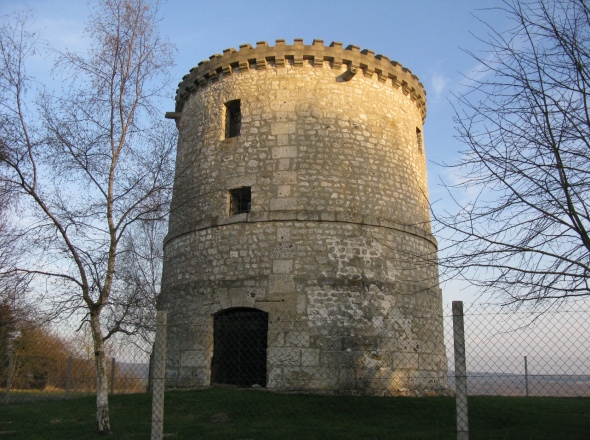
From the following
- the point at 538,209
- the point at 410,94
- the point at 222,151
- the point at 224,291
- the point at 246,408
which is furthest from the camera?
the point at 410,94

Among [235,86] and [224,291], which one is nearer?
[224,291]

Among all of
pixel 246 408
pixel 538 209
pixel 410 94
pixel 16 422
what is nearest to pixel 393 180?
pixel 410 94

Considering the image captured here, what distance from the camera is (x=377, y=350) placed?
11.4 m

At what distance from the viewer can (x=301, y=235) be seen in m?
11.9

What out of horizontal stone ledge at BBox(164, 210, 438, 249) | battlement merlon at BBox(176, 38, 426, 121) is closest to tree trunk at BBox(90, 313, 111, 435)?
horizontal stone ledge at BBox(164, 210, 438, 249)

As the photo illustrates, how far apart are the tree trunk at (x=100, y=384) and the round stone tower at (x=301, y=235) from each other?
354cm

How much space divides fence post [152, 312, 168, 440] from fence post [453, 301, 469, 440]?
10.0 ft

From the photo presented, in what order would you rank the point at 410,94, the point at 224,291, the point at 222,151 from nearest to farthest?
the point at 224,291 < the point at 222,151 < the point at 410,94

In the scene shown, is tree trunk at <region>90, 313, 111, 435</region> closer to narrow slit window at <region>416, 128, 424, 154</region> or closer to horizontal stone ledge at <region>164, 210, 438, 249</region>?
horizontal stone ledge at <region>164, 210, 438, 249</region>

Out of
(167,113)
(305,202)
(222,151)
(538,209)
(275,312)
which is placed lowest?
(275,312)

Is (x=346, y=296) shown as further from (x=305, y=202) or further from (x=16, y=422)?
(x=16, y=422)

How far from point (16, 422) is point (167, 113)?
8681 mm

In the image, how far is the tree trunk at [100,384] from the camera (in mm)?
8039

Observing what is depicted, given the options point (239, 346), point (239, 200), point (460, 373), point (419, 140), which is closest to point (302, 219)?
point (239, 200)
